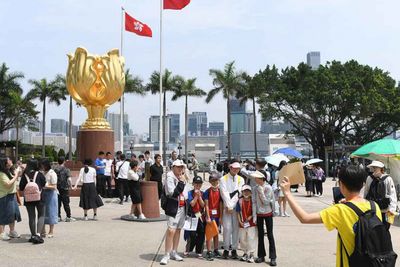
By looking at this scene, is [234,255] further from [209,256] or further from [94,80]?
[94,80]

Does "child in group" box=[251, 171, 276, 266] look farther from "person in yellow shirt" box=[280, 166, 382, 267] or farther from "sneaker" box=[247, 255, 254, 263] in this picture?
"person in yellow shirt" box=[280, 166, 382, 267]

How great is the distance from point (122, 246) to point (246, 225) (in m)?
2.21

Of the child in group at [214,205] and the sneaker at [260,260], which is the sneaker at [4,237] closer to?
the child in group at [214,205]

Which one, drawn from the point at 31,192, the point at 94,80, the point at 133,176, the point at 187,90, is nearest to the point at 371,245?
the point at 31,192

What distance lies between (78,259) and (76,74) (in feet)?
43.9

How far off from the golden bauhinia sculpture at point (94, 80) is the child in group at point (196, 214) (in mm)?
12874

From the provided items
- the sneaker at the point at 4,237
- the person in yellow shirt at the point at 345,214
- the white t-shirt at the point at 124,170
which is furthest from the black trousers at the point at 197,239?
the white t-shirt at the point at 124,170

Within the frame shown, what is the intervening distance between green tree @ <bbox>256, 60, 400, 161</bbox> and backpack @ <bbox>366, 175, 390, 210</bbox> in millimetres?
31021

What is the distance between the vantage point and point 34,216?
799 cm

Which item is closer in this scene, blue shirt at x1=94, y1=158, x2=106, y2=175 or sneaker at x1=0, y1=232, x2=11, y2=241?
sneaker at x1=0, y1=232, x2=11, y2=241

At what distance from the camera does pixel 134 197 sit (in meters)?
10.7

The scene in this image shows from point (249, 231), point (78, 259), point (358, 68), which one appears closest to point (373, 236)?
point (249, 231)

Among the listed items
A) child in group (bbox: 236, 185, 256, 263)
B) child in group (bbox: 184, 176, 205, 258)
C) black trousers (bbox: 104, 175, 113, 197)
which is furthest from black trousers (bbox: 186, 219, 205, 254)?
black trousers (bbox: 104, 175, 113, 197)

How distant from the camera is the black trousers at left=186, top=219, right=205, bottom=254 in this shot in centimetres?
717
